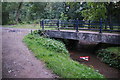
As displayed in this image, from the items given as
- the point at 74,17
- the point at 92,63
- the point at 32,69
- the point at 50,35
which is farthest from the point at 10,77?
the point at 74,17

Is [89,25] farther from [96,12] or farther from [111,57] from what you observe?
[111,57]

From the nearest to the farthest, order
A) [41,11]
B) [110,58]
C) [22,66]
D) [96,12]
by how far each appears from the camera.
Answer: [22,66]
[110,58]
[96,12]
[41,11]

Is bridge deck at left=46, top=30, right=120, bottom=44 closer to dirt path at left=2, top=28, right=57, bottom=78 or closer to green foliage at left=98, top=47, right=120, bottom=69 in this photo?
green foliage at left=98, top=47, right=120, bottom=69

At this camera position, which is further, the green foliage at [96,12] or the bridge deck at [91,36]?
the green foliage at [96,12]

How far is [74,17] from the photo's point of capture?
18500 mm

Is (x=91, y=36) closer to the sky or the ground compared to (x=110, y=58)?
closer to the sky

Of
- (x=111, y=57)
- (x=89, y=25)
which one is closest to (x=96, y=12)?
(x=89, y=25)

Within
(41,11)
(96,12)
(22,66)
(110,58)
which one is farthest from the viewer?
(41,11)

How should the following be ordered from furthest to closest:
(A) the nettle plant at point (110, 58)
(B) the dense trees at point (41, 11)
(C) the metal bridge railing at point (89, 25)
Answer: (B) the dense trees at point (41, 11)
(C) the metal bridge railing at point (89, 25)
(A) the nettle plant at point (110, 58)

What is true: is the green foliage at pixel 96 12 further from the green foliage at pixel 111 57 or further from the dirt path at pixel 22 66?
the dirt path at pixel 22 66

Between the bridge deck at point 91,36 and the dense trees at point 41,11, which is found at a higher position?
the dense trees at point 41,11

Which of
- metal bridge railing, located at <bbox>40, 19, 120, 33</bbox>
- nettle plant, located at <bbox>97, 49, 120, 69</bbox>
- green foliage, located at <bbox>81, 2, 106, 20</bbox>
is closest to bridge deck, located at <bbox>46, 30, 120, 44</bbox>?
metal bridge railing, located at <bbox>40, 19, 120, 33</bbox>

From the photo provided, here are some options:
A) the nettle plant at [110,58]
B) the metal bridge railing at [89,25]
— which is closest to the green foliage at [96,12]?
the metal bridge railing at [89,25]

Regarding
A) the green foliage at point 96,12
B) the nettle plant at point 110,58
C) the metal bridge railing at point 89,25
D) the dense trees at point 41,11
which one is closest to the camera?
the nettle plant at point 110,58
